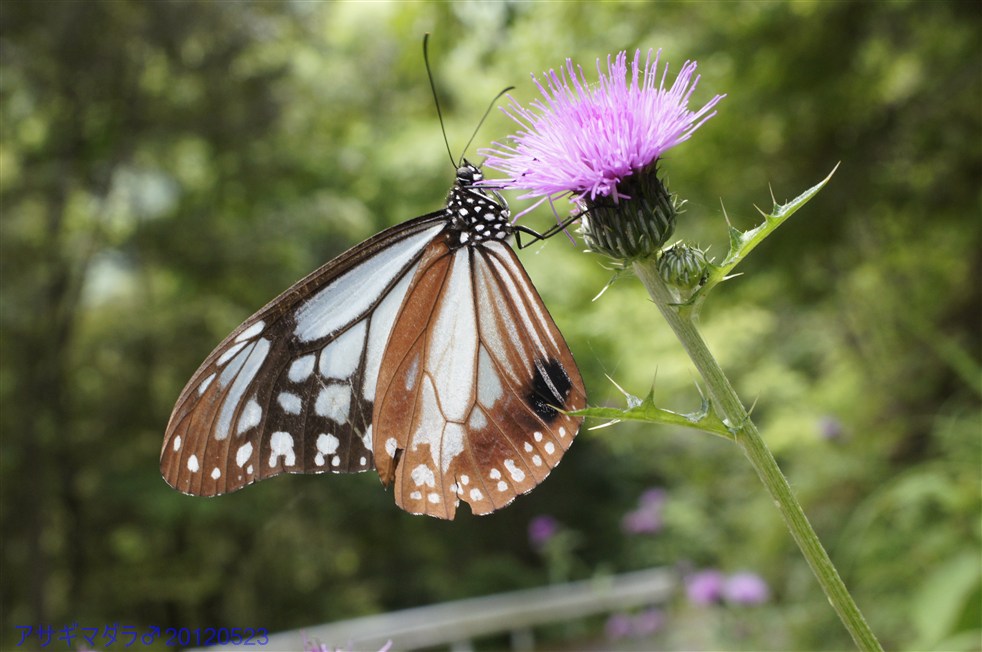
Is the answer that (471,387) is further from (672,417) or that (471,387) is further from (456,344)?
(672,417)

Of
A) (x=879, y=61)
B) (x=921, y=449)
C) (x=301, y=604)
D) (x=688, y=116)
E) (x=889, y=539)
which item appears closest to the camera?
(x=688, y=116)

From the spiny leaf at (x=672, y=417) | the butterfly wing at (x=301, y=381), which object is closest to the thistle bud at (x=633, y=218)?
the spiny leaf at (x=672, y=417)

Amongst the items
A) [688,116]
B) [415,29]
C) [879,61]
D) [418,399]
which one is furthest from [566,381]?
[879,61]

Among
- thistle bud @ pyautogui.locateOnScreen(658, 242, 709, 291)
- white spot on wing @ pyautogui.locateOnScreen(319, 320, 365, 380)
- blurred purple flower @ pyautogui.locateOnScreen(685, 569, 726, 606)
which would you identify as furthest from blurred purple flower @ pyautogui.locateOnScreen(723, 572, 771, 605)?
thistle bud @ pyautogui.locateOnScreen(658, 242, 709, 291)

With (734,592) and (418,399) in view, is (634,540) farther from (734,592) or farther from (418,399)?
(418,399)

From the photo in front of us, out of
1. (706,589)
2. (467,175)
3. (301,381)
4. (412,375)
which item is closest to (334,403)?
(301,381)

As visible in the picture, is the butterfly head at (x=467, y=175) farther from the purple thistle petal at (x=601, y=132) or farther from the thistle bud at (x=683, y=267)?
the thistle bud at (x=683, y=267)

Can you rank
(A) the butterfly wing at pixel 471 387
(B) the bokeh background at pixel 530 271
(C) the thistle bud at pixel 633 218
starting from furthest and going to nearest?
(B) the bokeh background at pixel 530 271, (A) the butterfly wing at pixel 471 387, (C) the thistle bud at pixel 633 218
